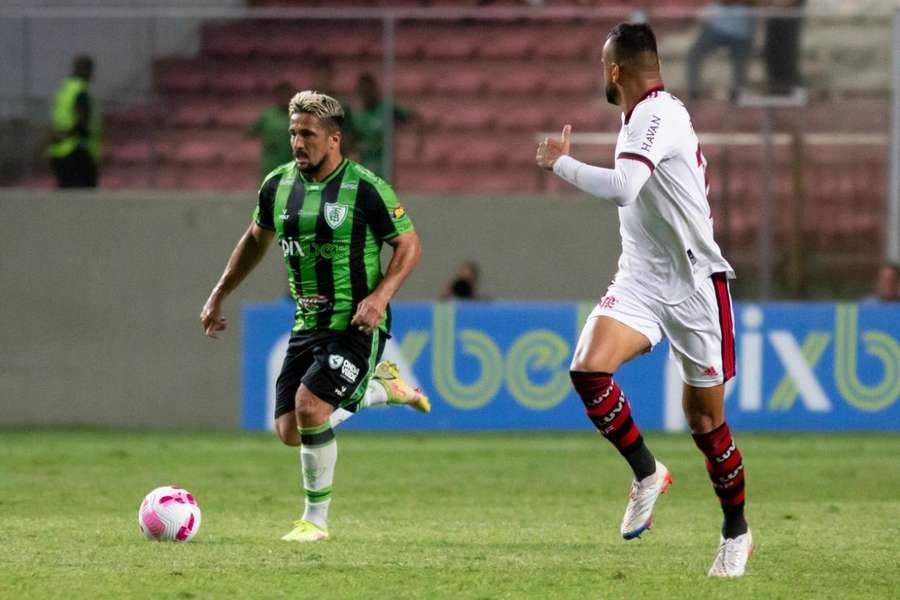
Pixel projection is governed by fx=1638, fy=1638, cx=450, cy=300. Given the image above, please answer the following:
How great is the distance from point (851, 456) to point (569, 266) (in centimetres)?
397

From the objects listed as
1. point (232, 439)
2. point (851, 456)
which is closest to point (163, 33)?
point (232, 439)

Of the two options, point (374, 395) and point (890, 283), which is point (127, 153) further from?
point (374, 395)

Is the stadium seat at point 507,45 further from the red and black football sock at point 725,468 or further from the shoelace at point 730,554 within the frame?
the shoelace at point 730,554

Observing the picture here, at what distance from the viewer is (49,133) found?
618 inches

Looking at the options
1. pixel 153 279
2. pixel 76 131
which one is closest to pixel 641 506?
pixel 153 279

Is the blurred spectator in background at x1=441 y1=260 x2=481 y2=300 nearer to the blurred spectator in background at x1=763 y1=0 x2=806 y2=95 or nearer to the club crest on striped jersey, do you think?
the blurred spectator in background at x1=763 y1=0 x2=806 y2=95

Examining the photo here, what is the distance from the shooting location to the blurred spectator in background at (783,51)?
1517 cm

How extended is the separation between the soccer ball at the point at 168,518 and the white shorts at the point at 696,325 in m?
2.08

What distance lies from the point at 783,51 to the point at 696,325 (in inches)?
362

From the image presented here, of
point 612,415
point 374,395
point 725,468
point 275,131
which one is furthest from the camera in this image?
point 275,131

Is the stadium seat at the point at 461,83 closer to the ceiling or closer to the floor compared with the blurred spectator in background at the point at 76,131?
closer to the ceiling

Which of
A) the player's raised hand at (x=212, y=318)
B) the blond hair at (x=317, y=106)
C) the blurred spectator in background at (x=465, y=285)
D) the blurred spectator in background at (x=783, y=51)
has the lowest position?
the blurred spectator in background at (x=465, y=285)

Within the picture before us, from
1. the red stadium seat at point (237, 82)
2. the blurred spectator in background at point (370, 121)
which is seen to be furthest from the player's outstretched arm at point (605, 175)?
the red stadium seat at point (237, 82)

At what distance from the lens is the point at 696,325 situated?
6.59 m
